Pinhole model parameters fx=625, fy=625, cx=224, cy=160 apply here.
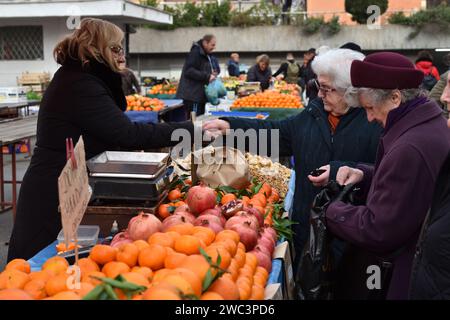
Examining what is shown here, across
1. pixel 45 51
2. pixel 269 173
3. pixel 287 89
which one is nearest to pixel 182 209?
pixel 269 173

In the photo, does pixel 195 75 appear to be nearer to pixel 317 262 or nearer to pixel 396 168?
pixel 317 262

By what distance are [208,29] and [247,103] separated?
20.0m

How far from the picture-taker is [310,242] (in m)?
Result: 2.86

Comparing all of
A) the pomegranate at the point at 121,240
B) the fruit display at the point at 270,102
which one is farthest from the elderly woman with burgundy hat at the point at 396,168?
the fruit display at the point at 270,102

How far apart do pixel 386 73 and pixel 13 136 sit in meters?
4.95

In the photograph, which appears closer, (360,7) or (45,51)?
(45,51)

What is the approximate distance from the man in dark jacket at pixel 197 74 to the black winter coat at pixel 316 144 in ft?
24.7

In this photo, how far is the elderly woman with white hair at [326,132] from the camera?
132 inches

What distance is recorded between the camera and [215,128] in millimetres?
3857

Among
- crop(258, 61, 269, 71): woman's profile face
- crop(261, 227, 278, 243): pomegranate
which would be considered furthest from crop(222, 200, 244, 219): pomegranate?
crop(258, 61, 269, 71): woman's profile face

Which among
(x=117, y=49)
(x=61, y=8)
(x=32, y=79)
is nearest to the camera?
(x=117, y=49)

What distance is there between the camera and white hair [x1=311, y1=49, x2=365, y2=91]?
331cm

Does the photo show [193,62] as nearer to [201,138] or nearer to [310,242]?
[201,138]
